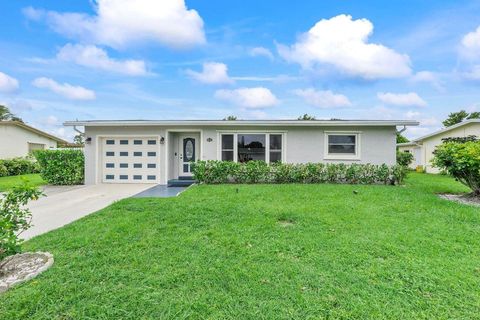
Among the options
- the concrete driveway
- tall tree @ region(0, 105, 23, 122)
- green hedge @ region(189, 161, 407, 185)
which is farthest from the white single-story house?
tall tree @ region(0, 105, 23, 122)

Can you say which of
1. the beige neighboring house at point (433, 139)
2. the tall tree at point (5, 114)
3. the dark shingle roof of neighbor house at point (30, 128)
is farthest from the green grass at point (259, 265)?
the tall tree at point (5, 114)

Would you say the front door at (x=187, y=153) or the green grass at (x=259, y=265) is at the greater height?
the front door at (x=187, y=153)

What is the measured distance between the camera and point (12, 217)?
10.7 ft

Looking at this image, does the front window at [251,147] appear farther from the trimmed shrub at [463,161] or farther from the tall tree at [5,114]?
the tall tree at [5,114]

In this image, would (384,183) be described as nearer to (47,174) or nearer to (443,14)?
(443,14)

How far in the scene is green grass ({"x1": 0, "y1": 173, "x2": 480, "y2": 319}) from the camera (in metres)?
2.50

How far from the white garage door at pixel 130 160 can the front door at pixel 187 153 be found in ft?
3.46

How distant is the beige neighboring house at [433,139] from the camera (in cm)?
1572

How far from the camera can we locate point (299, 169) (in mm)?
10141

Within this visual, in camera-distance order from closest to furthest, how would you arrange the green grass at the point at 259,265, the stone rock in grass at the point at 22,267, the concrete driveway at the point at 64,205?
the green grass at the point at 259,265 < the stone rock in grass at the point at 22,267 < the concrete driveway at the point at 64,205

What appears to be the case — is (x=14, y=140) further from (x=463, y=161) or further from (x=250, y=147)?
(x=463, y=161)

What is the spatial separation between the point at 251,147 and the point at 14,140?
18.4m

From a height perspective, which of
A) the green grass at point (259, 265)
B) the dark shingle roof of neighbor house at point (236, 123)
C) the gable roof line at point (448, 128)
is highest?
the gable roof line at point (448, 128)

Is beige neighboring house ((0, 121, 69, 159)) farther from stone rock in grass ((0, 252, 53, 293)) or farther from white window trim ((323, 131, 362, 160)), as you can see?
white window trim ((323, 131, 362, 160))
